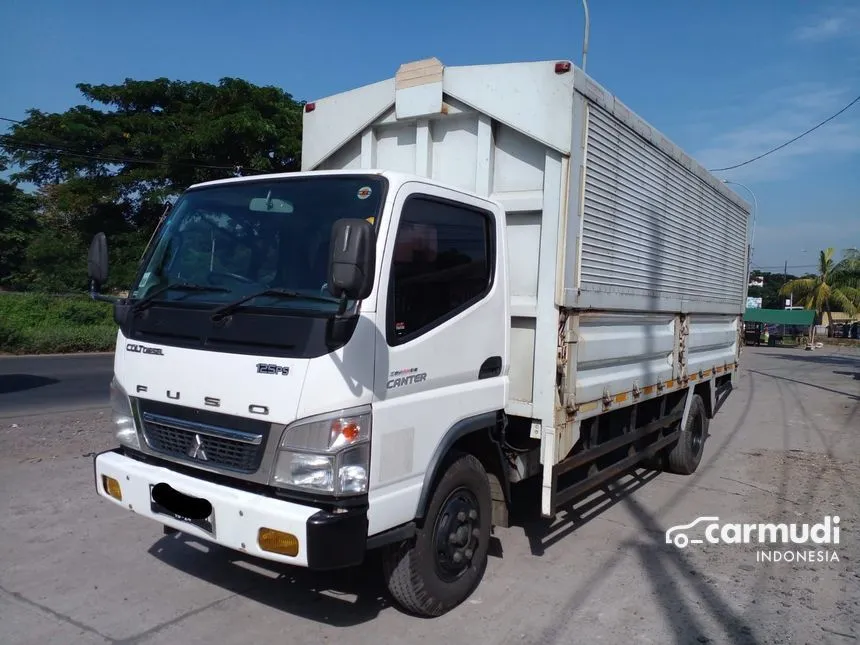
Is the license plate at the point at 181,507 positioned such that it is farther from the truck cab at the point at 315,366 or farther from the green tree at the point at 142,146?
the green tree at the point at 142,146

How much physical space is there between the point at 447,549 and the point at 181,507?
146 cm

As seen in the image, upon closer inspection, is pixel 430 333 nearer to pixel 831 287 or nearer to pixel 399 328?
pixel 399 328

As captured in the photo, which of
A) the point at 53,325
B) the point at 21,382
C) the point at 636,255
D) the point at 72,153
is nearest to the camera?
the point at 636,255

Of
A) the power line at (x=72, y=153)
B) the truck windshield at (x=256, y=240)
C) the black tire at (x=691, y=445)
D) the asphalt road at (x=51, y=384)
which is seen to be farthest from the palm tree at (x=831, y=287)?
the truck windshield at (x=256, y=240)

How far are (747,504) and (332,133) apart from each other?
207 inches

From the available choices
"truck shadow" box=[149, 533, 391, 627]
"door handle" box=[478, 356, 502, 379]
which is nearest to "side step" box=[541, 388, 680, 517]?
"door handle" box=[478, 356, 502, 379]

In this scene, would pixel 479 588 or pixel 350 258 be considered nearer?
pixel 350 258

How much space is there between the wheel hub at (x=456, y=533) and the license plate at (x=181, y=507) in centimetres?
121

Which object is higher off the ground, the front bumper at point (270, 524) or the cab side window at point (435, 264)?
the cab side window at point (435, 264)

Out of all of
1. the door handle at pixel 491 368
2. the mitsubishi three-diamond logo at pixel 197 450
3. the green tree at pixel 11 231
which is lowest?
the mitsubishi three-diamond logo at pixel 197 450

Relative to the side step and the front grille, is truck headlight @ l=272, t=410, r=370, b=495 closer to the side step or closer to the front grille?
the front grille

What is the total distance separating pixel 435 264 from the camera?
3635mm

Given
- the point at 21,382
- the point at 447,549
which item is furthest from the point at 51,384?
the point at 447,549

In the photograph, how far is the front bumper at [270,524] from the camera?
2.90 m
